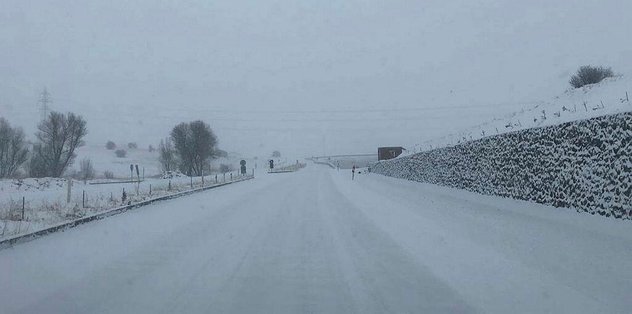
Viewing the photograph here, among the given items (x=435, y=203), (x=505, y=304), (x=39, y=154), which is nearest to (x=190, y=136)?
(x=39, y=154)

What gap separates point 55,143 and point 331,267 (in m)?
63.9

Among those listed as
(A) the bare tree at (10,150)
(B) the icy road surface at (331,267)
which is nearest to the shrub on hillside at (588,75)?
(B) the icy road surface at (331,267)

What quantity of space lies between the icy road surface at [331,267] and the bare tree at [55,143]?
181ft

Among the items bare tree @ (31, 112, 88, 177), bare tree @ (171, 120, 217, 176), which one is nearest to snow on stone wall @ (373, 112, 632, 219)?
bare tree @ (31, 112, 88, 177)

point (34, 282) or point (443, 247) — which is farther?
point (443, 247)

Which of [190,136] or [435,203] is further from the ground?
[190,136]

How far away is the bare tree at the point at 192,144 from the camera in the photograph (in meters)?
80.4

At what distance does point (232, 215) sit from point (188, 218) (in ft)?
4.60

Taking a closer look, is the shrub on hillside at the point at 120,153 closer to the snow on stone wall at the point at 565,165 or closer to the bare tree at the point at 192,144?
the bare tree at the point at 192,144

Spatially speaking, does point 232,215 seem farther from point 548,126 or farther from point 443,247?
point 548,126

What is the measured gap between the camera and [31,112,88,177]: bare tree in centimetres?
6238

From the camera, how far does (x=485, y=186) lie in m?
20.6

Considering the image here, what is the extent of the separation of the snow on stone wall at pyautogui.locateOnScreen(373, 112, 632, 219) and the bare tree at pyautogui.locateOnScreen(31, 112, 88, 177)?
183ft

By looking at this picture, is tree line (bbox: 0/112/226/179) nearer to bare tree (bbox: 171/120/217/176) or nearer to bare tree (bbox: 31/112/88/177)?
bare tree (bbox: 31/112/88/177)
